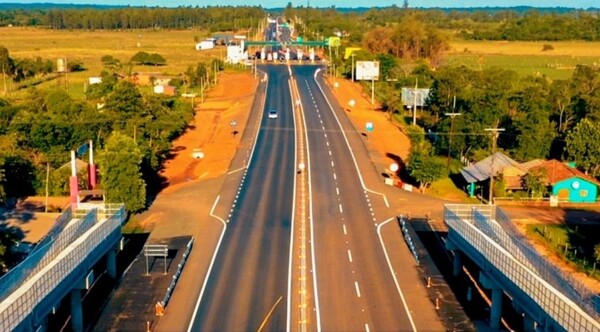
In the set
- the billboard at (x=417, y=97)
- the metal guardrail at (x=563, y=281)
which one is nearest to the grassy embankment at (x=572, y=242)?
the metal guardrail at (x=563, y=281)

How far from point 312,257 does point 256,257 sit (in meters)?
2.99

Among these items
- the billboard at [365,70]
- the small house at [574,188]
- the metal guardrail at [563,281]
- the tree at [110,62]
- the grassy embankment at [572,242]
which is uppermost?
the billboard at [365,70]

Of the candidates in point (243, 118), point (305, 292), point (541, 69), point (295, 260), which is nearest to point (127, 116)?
point (243, 118)

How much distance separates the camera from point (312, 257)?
4469 cm

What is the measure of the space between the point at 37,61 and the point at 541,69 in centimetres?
8555

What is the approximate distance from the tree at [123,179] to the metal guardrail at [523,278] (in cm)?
2035

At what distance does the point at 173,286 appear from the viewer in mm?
40156

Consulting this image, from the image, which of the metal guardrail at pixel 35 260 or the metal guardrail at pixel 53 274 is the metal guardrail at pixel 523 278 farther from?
the metal guardrail at pixel 35 260

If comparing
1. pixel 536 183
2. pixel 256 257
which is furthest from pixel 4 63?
pixel 256 257

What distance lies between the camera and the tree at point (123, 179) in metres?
53.1

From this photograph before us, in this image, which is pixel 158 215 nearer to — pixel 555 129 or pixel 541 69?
pixel 555 129

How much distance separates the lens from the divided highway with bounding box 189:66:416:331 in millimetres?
36500

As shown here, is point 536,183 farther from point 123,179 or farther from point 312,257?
point 123,179

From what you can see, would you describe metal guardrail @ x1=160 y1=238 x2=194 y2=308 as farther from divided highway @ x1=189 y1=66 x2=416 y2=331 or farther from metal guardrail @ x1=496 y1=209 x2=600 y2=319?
metal guardrail @ x1=496 y1=209 x2=600 y2=319
